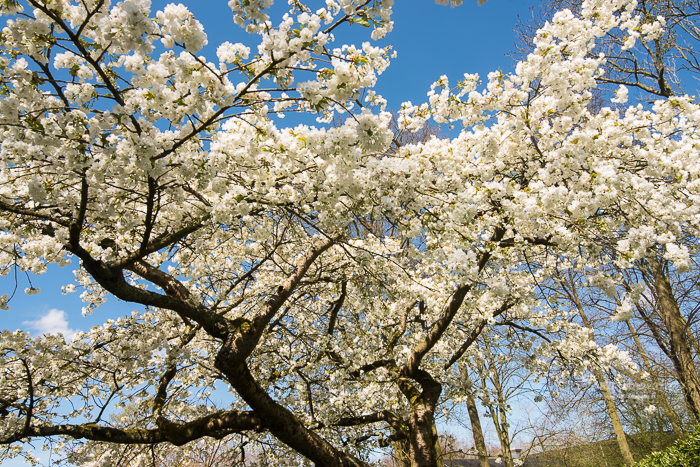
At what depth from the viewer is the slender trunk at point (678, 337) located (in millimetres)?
8484

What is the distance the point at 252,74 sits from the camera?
289 cm

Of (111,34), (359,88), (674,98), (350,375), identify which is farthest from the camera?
(350,375)

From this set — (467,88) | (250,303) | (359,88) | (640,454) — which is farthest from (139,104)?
(640,454)

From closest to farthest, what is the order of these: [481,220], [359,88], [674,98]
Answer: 1. [359,88]
2. [481,220]
3. [674,98]

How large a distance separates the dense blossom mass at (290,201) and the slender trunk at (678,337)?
2845 millimetres

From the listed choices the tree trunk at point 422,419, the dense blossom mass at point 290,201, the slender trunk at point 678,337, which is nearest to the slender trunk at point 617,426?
the slender trunk at point 678,337

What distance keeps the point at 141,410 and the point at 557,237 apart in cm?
658

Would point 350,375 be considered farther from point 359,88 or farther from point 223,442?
point 359,88

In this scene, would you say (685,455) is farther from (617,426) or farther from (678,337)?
(617,426)

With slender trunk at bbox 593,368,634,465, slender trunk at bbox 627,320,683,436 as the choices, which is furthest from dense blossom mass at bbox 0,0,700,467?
slender trunk at bbox 593,368,634,465

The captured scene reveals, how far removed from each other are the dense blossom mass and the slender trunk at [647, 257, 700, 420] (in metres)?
2.84

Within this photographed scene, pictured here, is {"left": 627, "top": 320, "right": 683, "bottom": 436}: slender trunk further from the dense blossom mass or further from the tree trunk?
the tree trunk

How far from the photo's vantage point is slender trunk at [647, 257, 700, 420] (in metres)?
8.48

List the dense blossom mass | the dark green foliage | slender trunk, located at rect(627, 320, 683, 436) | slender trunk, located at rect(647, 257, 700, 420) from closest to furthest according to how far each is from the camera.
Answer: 1. the dense blossom mass
2. the dark green foliage
3. slender trunk, located at rect(647, 257, 700, 420)
4. slender trunk, located at rect(627, 320, 683, 436)
